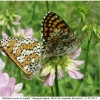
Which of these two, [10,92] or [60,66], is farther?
[60,66]

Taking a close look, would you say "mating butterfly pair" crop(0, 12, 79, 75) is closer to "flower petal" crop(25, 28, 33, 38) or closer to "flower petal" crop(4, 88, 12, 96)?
"flower petal" crop(4, 88, 12, 96)

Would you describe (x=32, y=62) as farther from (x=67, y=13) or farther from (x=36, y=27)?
(x=67, y=13)

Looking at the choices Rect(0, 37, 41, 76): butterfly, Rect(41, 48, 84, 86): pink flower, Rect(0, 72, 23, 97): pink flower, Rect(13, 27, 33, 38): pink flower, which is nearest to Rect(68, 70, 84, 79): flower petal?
Rect(41, 48, 84, 86): pink flower

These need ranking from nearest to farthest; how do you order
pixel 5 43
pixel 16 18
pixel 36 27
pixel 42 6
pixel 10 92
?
pixel 10 92 → pixel 5 43 → pixel 16 18 → pixel 36 27 → pixel 42 6

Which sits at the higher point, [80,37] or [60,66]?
[80,37]

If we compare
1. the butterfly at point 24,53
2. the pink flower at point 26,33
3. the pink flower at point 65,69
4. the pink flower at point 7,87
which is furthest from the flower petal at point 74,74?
the pink flower at point 26,33

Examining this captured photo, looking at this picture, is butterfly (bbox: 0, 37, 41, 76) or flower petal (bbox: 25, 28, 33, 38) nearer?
butterfly (bbox: 0, 37, 41, 76)

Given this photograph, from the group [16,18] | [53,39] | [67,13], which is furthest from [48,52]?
[67,13]

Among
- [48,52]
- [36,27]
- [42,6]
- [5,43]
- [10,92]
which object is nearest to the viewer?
[10,92]
